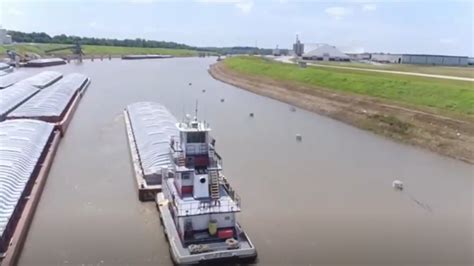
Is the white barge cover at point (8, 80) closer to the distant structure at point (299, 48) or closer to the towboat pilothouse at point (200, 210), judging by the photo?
the towboat pilothouse at point (200, 210)

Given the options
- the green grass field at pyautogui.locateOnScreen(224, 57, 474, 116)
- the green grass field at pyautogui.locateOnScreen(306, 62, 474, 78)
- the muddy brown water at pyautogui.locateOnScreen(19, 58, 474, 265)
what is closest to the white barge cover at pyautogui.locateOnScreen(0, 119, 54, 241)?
the muddy brown water at pyautogui.locateOnScreen(19, 58, 474, 265)

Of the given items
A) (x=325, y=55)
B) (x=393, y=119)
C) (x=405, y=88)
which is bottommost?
(x=393, y=119)

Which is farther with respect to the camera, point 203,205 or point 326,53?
point 326,53

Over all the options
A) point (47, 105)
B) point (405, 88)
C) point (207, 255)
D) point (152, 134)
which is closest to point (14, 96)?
point (47, 105)

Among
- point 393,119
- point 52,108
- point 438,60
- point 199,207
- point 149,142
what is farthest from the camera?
point 438,60

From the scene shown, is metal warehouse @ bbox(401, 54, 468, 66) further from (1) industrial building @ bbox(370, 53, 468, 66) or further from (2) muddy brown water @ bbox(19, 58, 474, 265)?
(2) muddy brown water @ bbox(19, 58, 474, 265)

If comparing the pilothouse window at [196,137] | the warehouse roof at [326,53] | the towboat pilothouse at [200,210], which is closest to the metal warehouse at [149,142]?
the towboat pilothouse at [200,210]

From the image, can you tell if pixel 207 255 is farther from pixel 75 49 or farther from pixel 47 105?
pixel 75 49
